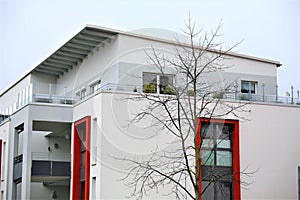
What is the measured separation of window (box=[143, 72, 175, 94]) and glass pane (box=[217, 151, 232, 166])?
9.03ft

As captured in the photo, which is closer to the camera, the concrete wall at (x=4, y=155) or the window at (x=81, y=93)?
the window at (x=81, y=93)

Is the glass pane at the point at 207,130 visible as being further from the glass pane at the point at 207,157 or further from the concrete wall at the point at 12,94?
the concrete wall at the point at 12,94

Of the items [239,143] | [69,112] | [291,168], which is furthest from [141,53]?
[291,168]

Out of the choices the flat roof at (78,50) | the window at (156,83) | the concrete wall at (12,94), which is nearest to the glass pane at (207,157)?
the window at (156,83)

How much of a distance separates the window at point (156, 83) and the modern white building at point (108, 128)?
0.05m

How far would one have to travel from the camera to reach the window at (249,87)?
2541 centimetres

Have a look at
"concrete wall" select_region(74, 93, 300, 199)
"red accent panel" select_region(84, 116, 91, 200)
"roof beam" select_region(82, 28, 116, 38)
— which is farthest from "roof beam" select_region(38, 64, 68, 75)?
"red accent panel" select_region(84, 116, 91, 200)

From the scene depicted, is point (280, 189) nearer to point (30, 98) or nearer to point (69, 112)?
point (69, 112)

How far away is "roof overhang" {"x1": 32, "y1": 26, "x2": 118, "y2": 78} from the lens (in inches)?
933

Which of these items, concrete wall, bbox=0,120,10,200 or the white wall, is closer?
the white wall

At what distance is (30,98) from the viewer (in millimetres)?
23516

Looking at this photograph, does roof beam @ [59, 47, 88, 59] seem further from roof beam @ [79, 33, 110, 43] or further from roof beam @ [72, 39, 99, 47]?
roof beam @ [79, 33, 110, 43]

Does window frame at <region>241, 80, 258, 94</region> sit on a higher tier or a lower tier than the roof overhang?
lower

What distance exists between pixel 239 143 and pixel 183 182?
8.04ft
